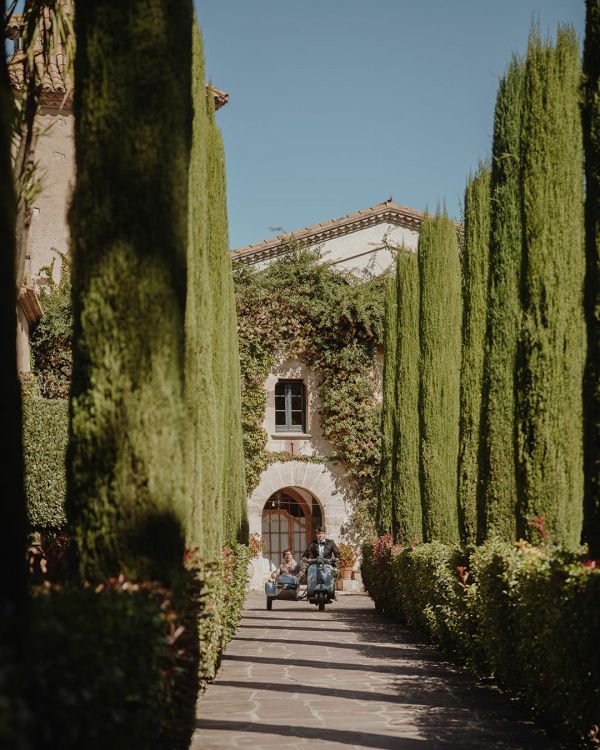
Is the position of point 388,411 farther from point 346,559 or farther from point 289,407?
point 346,559

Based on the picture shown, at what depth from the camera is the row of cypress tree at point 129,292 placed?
5.00 metres

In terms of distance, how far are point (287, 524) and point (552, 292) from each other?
21359 millimetres

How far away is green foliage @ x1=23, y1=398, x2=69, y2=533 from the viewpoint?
15.0 metres

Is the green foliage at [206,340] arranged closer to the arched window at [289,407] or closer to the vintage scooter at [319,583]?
the vintage scooter at [319,583]

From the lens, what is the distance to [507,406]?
11.4 m

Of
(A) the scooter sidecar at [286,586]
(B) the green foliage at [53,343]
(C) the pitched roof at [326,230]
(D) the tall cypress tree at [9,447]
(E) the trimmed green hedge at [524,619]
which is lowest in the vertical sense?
(A) the scooter sidecar at [286,586]

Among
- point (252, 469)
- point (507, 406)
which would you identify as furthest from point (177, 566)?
point (252, 469)

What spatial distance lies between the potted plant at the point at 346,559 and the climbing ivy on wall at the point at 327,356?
64cm

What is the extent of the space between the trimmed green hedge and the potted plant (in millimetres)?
→ 13273

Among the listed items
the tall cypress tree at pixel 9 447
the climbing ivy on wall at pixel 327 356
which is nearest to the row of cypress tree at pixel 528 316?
the tall cypress tree at pixel 9 447

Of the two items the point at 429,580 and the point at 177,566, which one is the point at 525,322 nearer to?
the point at 429,580

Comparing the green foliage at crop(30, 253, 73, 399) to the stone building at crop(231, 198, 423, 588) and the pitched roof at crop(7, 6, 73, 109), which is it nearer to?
the pitched roof at crop(7, 6, 73, 109)

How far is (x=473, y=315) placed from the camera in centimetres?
1357

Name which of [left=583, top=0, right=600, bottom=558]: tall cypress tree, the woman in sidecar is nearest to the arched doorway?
the woman in sidecar
